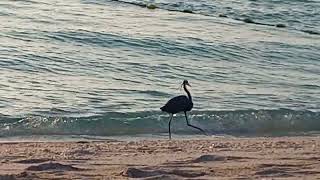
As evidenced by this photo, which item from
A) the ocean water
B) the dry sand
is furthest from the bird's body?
the ocean water

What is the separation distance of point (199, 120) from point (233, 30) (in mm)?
10051

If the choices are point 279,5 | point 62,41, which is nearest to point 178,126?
point 62,41

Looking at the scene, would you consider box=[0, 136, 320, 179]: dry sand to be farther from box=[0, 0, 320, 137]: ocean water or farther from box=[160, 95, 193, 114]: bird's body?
box=[0, 0, 320, 137]: ocean water

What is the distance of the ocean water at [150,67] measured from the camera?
458 inches

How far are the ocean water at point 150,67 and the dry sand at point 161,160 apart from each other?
1.58 m

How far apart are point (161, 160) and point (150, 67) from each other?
7.40 meters

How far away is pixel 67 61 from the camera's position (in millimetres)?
15758

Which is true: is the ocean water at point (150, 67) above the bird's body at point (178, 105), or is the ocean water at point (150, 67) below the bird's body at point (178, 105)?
below

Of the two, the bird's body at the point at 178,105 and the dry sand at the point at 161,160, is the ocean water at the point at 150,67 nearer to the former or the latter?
the bird's body at the point at 178,105

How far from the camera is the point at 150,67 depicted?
15.6 meters

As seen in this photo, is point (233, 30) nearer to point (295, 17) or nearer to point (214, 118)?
point (295, 17)

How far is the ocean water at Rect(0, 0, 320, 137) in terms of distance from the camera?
11.6 meters

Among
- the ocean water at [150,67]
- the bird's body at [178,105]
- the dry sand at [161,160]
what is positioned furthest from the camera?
the ocean water at [150,67]

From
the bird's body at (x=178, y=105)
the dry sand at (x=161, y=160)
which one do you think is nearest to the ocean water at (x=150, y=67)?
Answer: the bird's body at (x=178, y=105)
